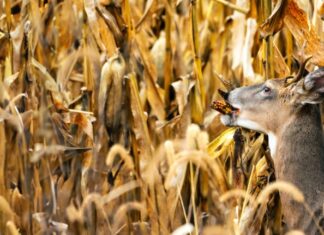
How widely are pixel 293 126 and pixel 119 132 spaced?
0.91m

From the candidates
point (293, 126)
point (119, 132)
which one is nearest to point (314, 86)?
point (293, 126)

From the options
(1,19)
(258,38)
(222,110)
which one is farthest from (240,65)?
(1,19)

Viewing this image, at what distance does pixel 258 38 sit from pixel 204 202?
3.17 feet

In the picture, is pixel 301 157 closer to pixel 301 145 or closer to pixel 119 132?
pixel 301 145

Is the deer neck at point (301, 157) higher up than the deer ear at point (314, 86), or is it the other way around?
the deer ear at point (314, 86)

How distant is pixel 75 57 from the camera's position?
6.78m

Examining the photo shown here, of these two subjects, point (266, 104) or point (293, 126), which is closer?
point (293, 126)

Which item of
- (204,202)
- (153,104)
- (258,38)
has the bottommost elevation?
(204,202)

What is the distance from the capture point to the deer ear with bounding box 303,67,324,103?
5636 mm

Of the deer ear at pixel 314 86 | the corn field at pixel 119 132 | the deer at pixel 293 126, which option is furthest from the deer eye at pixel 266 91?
the deer ear at pixel 314 86

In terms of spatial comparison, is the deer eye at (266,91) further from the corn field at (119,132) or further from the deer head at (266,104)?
the corn field at (119,132)

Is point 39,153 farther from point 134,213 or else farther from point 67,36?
point 67,36

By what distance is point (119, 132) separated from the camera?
619cm

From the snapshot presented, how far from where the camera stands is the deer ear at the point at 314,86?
18.5 feet
